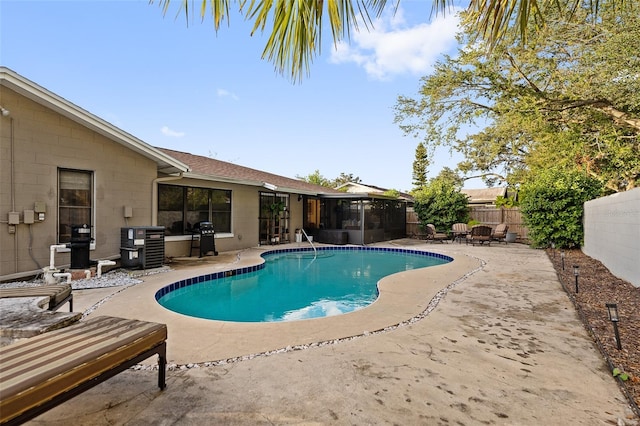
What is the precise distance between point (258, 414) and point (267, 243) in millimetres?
11300

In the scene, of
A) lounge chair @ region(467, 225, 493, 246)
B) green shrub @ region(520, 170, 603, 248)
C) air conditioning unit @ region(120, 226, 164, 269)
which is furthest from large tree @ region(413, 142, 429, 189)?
air conditioning unit @ region(120, 226, 164, 269)

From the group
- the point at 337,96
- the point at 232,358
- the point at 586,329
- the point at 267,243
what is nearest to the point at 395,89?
the point at 337,96

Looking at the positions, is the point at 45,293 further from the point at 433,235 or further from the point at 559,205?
the point at 433,235

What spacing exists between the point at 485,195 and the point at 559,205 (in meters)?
25.4

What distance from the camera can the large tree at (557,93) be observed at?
294 inches

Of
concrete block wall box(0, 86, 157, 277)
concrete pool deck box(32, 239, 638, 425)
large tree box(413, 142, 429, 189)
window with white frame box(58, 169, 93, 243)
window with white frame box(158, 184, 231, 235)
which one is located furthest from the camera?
large tree box(413, 142, 429, 189)

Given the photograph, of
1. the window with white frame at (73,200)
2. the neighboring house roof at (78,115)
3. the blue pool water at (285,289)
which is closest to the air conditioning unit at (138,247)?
the window with white frame at (73,200)

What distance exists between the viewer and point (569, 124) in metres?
10.3

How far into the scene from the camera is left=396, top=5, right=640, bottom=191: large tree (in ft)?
24.5

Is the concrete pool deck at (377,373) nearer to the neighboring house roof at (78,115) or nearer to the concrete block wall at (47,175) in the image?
the concrete block wall at (47,175)

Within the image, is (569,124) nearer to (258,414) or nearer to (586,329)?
(586,329)

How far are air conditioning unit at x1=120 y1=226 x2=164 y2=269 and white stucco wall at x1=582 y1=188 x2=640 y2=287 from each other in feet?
30.7

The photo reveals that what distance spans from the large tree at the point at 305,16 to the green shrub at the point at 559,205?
40.0ft

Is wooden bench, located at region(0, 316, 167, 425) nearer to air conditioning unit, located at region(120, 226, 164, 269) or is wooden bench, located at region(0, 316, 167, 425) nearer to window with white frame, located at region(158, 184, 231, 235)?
air conditioning unit, located at region(120, 226, 164, 269)
